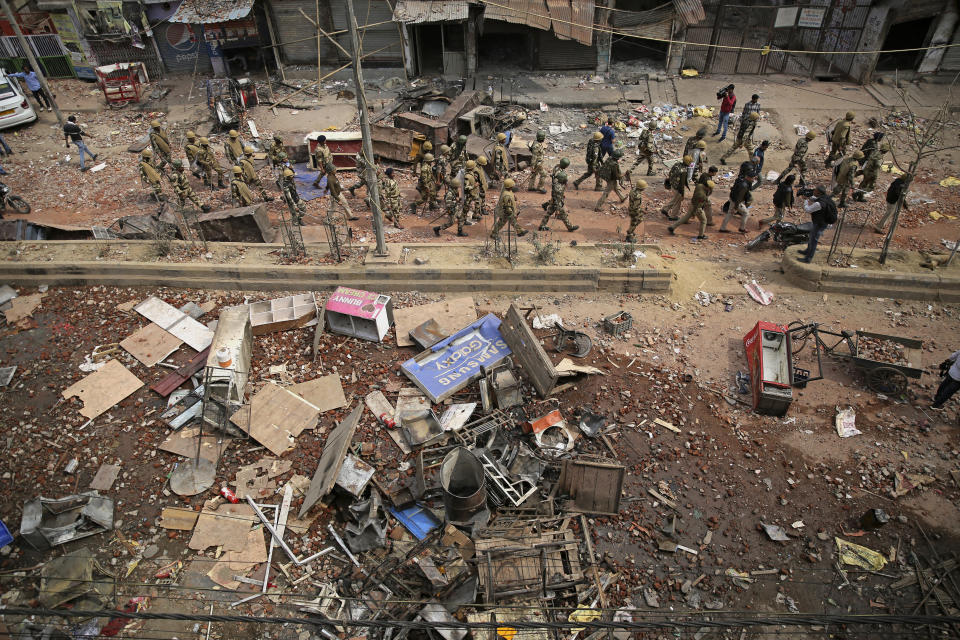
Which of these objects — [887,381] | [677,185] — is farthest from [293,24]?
[887,381]

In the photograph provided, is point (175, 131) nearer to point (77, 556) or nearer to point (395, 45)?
point (395, 45)

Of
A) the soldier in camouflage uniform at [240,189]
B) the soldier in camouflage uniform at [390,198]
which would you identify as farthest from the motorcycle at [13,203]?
the soldier in camouflage uniform at [390,198]

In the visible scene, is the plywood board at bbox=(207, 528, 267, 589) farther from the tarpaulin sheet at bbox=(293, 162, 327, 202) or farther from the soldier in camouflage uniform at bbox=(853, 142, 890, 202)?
the soldier in camouflage uniform at bbox=(853, 142, 890, 202)

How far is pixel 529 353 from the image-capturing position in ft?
29.3

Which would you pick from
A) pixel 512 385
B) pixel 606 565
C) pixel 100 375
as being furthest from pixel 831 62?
pixel 100 375

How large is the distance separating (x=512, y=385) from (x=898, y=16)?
1829cm

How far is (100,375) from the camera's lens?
29.9 ft

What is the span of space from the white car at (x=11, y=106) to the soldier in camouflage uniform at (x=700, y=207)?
61.8 feet

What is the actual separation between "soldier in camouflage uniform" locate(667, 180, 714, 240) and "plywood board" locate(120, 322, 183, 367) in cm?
1009

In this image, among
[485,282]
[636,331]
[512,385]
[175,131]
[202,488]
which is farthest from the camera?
[175,131]

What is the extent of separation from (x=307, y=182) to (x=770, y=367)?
1148cm

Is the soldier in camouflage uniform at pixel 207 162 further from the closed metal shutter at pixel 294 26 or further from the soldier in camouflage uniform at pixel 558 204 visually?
the soldier in camouflage uniform at pixel 558 204

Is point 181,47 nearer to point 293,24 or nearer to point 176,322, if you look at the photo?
point 293,24

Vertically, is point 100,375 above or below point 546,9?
below
